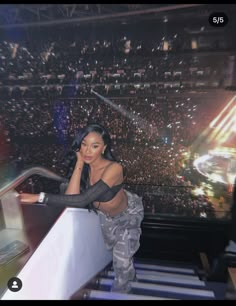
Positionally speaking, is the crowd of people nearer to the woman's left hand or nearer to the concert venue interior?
the concert venue interior

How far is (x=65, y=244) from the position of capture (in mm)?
1255

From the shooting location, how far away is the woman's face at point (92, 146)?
1.38m

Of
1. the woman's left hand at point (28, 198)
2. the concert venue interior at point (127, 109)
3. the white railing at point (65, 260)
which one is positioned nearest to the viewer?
the white railing at point (65, 260)

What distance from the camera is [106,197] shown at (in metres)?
1.39

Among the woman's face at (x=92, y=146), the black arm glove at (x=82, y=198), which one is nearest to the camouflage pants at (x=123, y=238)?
the black arm glove at (x=82, y=198)

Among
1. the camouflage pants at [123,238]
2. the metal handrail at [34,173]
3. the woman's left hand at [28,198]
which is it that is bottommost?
the camouflage pants at [123,238]

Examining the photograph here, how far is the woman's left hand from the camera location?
1.41 metres

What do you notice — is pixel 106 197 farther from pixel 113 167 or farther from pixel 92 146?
pixel 92 146

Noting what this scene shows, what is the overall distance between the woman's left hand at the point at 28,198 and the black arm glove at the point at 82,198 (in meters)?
0.08

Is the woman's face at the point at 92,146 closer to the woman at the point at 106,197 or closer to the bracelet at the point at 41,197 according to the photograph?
the woman at the point at 106,197

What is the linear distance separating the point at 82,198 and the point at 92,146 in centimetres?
27

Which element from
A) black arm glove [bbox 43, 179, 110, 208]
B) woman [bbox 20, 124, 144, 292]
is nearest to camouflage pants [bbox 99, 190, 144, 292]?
woman [bbox 20, 124, 144, 292]

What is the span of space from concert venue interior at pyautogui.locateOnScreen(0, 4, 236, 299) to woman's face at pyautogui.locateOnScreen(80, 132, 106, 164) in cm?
8
